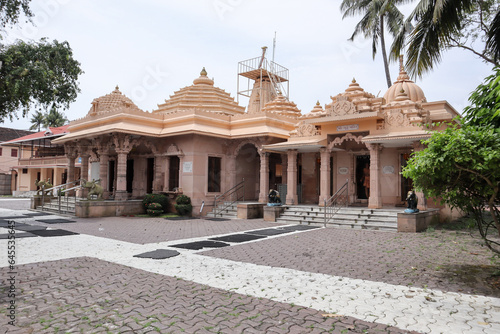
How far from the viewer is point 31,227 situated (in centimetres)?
1262

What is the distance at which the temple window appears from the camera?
18.6 m

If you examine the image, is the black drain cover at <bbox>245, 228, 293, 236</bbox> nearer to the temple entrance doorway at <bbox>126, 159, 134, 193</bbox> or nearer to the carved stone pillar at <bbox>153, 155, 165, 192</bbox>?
the carved stone pillar at <bbox>153, 155, 165, 192</bbox>

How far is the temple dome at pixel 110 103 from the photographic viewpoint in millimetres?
20688

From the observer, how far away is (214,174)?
1888 cm

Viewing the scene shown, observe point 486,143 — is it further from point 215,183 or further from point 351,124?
point 215,183

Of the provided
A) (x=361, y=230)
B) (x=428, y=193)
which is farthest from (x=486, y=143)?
(x=361, y=230)

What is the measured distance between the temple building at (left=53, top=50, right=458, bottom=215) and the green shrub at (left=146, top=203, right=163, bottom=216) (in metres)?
1.49

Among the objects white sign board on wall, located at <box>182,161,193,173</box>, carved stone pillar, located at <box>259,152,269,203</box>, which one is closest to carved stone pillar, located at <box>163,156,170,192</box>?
white sign board on wall, located at <box>182,161,193,173</box>

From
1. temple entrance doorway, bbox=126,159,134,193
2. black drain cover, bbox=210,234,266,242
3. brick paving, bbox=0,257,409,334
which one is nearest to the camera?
brick paving, bbox=0,257,409,334

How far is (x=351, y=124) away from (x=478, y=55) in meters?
8.80

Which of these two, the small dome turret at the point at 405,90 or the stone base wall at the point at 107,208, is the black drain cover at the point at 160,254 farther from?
the small dome turret at the point at 405,90

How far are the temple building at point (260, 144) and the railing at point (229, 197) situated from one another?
0.18 meters

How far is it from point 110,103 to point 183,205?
871cm

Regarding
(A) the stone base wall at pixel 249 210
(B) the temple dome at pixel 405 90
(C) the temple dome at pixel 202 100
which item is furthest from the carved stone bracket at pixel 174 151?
(B) the temple dome at pixel 405 90
